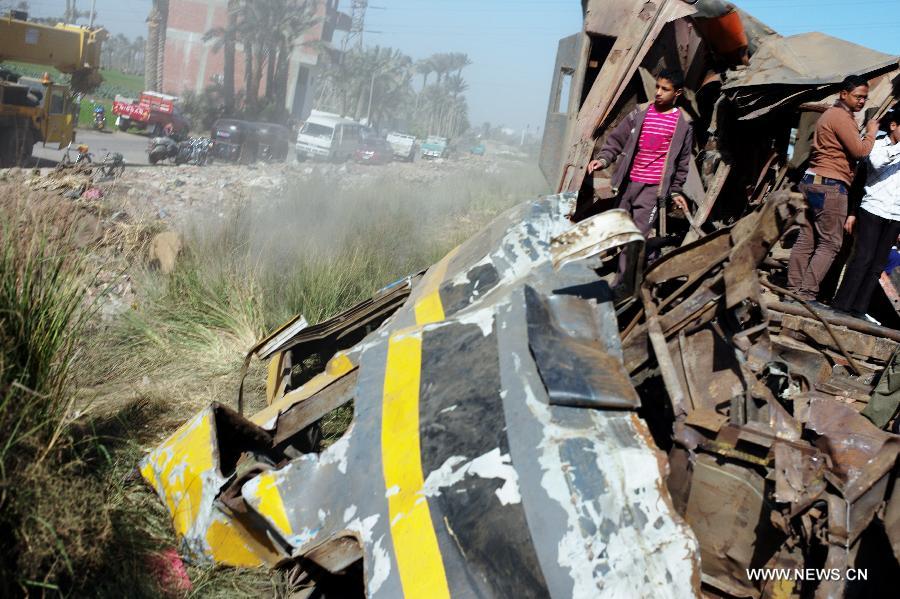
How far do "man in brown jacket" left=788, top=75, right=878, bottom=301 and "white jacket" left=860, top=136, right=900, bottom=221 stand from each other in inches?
5.3

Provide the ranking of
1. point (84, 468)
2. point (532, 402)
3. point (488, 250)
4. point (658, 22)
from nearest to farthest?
point (532, 402) < point (84, 468) < point (488, 250) < point (658, 22)

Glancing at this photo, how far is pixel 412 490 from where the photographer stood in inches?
92.8

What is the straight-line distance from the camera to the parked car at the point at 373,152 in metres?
30.9

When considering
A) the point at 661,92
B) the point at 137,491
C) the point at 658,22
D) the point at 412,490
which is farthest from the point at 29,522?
the point at 658,22

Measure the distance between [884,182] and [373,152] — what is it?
2785cm

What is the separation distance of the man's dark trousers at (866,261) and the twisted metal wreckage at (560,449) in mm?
1897

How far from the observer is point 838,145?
17.2ft

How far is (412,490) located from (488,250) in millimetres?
1475

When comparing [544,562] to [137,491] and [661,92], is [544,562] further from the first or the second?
[661,92]

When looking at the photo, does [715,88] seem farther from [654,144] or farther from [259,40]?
[259,40]

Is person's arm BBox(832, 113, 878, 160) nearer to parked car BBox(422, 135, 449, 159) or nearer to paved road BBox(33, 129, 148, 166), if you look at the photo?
paved road BBox(33, 129, 148, 166)

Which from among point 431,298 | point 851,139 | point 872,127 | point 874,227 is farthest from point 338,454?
point 872,127

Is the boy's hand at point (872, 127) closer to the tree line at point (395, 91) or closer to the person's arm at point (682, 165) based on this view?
the person's arm at point (682, 165)

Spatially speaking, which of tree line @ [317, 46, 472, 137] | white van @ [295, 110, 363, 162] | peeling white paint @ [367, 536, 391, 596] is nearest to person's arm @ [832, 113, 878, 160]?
peeling white paint @ [367, 536, 391, 596]
